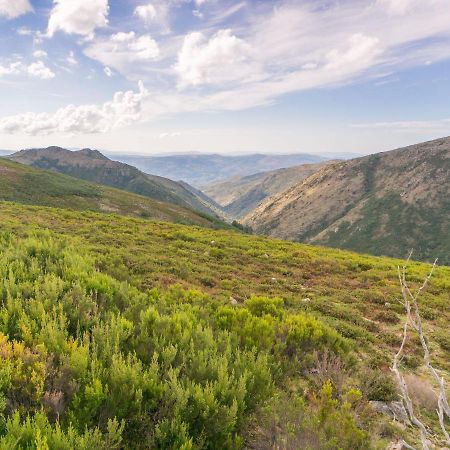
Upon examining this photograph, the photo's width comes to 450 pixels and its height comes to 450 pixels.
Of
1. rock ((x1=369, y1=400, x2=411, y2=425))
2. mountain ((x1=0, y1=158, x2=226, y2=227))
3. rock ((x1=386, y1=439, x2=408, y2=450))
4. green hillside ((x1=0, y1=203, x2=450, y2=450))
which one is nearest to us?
green hillside ((x1=0, y1=203, x2=450, y2=450))

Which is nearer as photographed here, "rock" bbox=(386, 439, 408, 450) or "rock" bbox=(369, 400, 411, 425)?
"rock" bbox=(386, 439, 408, 450)

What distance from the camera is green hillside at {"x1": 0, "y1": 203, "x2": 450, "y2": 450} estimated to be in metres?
4.66

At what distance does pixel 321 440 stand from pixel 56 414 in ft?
12.1

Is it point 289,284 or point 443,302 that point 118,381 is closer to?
point 289,284

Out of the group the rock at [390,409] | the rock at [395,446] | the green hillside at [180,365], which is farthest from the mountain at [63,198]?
the rock at [395,446]

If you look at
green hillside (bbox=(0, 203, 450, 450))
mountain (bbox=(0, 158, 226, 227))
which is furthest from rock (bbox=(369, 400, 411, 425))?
mountain (bbox=(0, 158, 226, 227))

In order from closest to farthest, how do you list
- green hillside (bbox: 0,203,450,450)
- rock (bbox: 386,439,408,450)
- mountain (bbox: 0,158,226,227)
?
green hillside (bbox: 0,203,450,450)
rock (bbox: 386,439,408,450)
mountain (bbox: 0,158,226,227)

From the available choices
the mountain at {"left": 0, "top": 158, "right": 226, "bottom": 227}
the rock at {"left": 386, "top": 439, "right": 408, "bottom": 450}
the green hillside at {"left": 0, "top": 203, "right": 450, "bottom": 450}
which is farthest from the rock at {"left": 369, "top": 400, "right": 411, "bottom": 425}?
the mountain at {"left": 0, "top": 158, "right": 226, "bottom": 227}

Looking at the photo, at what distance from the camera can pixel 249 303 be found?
1160 centimetres

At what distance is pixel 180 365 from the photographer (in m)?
5.78

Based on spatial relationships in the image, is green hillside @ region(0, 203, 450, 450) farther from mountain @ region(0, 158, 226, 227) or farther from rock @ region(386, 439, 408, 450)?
mountain @ region(0, 158, 226, 227)

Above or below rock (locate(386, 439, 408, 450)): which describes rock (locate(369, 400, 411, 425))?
below

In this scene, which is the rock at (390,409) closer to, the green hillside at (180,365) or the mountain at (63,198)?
the green hillside at (180,365)

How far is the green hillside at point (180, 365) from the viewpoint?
15.3 ft
